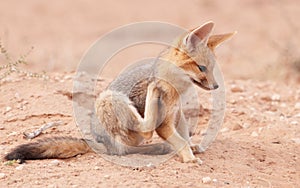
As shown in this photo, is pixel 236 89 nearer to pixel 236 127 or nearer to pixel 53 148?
pixel 236 127

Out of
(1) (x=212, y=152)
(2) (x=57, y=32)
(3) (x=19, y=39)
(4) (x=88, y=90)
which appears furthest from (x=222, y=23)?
(1) (x=212, y=152)

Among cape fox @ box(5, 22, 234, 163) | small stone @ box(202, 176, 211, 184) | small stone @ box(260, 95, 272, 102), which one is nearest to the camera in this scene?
small stone @ box(202, 176, 211, 184)

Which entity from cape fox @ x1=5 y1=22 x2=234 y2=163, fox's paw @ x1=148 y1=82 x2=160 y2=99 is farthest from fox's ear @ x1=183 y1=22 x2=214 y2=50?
fox's paw @ x1=148 y1=82 x2=160 y2=99

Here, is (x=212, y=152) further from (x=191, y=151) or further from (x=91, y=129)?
(x=91, y=129)

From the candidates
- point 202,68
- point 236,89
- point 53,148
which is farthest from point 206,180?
point 236,89

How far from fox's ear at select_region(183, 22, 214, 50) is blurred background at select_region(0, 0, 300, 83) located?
5.02 metres

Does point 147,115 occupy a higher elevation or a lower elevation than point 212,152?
higher

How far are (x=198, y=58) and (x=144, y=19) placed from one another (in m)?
9.61

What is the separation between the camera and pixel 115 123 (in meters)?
4.96

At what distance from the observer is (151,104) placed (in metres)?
4.78

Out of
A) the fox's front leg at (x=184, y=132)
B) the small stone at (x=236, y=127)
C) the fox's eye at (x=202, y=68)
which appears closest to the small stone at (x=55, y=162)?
the fox's front leg at (x=184, y=132)

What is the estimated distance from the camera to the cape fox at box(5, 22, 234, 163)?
15.4ft

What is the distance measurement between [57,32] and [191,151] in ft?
29.2

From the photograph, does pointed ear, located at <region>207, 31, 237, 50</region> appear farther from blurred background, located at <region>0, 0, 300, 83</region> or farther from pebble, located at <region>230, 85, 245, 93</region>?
blurred background, located at <region>0, 0, 300, 83</region>
